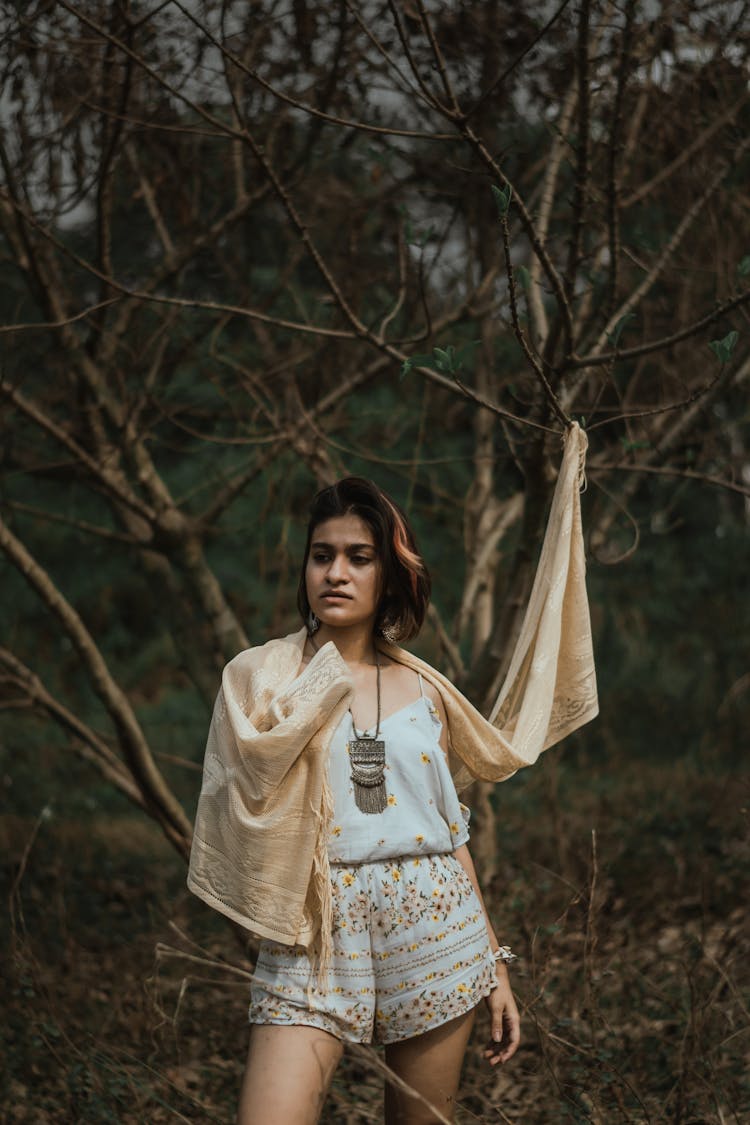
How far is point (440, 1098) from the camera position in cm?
230

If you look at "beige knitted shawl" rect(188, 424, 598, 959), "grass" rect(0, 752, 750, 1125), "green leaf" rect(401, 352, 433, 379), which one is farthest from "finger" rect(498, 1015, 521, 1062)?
"green leaf" rect(401, 352, 433, 379)

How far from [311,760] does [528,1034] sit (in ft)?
7.04

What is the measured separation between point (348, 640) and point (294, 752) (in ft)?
1.32

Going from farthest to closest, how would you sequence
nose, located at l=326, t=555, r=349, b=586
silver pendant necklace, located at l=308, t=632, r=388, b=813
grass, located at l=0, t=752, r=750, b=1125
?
1. grass, located at l=0, t=752, r=750, b=1125
2. nose, located at l=326, t=555, r=349, b=586
3. silver pendant necklace, located at l=308, t=632, r=388, b=813

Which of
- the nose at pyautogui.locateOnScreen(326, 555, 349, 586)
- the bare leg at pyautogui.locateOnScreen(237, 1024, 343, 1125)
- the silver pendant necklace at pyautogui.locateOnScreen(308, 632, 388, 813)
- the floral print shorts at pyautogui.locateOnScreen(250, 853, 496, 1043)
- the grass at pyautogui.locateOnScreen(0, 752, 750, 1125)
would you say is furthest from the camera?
the grass at pyautogui.locateOnScreen(0, 752, 750, 1125)

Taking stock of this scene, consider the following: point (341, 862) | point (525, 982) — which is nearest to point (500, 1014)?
point (341, 862)

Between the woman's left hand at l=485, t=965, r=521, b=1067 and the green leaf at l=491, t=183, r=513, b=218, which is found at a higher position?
the green leaf at l=491, t=183, r=513, b=218

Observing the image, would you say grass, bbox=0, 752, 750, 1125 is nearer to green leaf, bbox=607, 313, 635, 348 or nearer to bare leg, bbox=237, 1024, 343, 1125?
bare leg, bbox=237, 1024, 343, 1125

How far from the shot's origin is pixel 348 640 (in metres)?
2.54

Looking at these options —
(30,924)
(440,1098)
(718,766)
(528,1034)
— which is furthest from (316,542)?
(718,766)

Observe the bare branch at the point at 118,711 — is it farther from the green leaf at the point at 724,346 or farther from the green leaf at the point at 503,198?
the green leaf at the point at 724,346

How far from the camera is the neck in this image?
8.30 ft

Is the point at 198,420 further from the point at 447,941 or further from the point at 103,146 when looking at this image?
the point at 447,941

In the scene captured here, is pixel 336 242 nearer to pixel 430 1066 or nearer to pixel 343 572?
pixel 343 572
